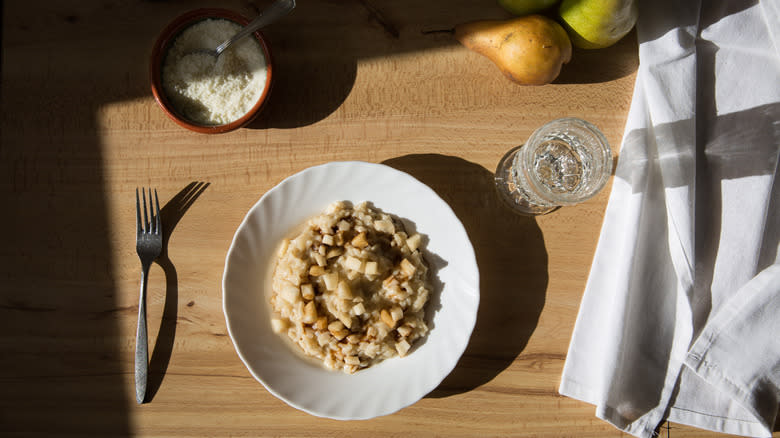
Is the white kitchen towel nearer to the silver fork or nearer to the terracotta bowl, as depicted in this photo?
the terracotta bowl

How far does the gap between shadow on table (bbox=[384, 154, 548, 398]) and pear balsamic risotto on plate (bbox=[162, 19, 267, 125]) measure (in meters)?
0.38

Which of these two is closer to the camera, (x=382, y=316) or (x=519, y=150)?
(x=382, y=316)

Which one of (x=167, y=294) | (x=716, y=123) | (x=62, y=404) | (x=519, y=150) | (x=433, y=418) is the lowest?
(x=62, y=404)

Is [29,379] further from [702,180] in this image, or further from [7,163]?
[702,180]

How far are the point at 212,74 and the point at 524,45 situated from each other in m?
0.72

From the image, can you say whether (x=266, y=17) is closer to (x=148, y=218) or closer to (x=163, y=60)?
(x=163, y=60)

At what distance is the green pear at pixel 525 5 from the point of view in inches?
45.6

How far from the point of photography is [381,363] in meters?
1.17

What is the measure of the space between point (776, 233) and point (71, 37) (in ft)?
6.02

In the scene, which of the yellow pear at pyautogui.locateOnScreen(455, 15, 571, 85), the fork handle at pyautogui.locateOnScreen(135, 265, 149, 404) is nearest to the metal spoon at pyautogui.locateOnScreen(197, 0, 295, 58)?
the yellow pear at pyautogui.locateOnScreen(455, 15, 571, 85)

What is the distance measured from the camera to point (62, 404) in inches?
47.5

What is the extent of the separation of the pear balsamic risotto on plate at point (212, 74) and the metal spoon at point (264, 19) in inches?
1.3

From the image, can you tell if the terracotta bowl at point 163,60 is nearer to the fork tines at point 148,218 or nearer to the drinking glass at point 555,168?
the fork tines at point 148,218

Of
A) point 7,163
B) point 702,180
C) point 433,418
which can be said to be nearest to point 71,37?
point 7,163
